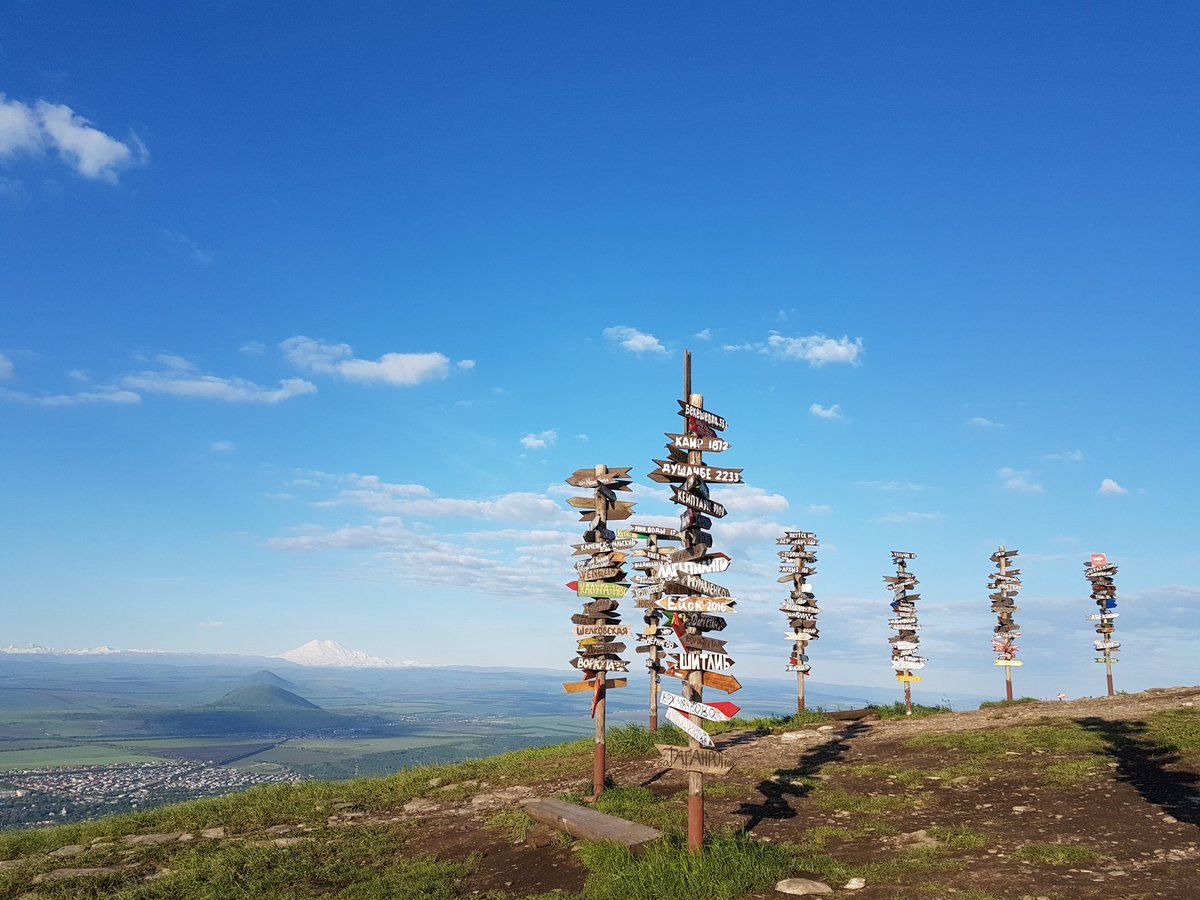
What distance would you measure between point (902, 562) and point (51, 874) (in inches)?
1205

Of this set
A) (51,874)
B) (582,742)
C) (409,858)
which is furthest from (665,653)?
(51,874)

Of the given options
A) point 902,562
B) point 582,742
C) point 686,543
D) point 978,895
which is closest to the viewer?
point 978,895

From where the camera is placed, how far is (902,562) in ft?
104

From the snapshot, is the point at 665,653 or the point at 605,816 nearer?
the point at 605,816

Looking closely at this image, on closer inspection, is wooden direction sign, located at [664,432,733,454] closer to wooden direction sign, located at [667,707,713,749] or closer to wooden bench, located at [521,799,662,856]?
wooden direction sign, located at [667,707,713,749]

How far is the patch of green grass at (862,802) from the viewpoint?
1401 centimetres

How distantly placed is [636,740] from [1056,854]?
1367cm

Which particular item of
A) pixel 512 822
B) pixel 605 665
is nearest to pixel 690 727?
pixel 605 665

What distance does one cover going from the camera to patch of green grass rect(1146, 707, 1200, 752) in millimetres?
16953

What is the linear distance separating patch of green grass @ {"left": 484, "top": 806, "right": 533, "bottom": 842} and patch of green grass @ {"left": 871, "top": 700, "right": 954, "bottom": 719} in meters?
17.3

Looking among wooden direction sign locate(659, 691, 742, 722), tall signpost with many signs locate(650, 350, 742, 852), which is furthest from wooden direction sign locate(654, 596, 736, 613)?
wooden direction sign locate(659, 691, 742, 722)

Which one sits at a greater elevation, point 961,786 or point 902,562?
point 902,562

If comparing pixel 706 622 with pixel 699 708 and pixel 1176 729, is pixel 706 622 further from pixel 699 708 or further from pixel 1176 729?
pixel 1176 729

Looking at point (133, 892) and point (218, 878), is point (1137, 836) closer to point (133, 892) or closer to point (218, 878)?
point (218, 878)
